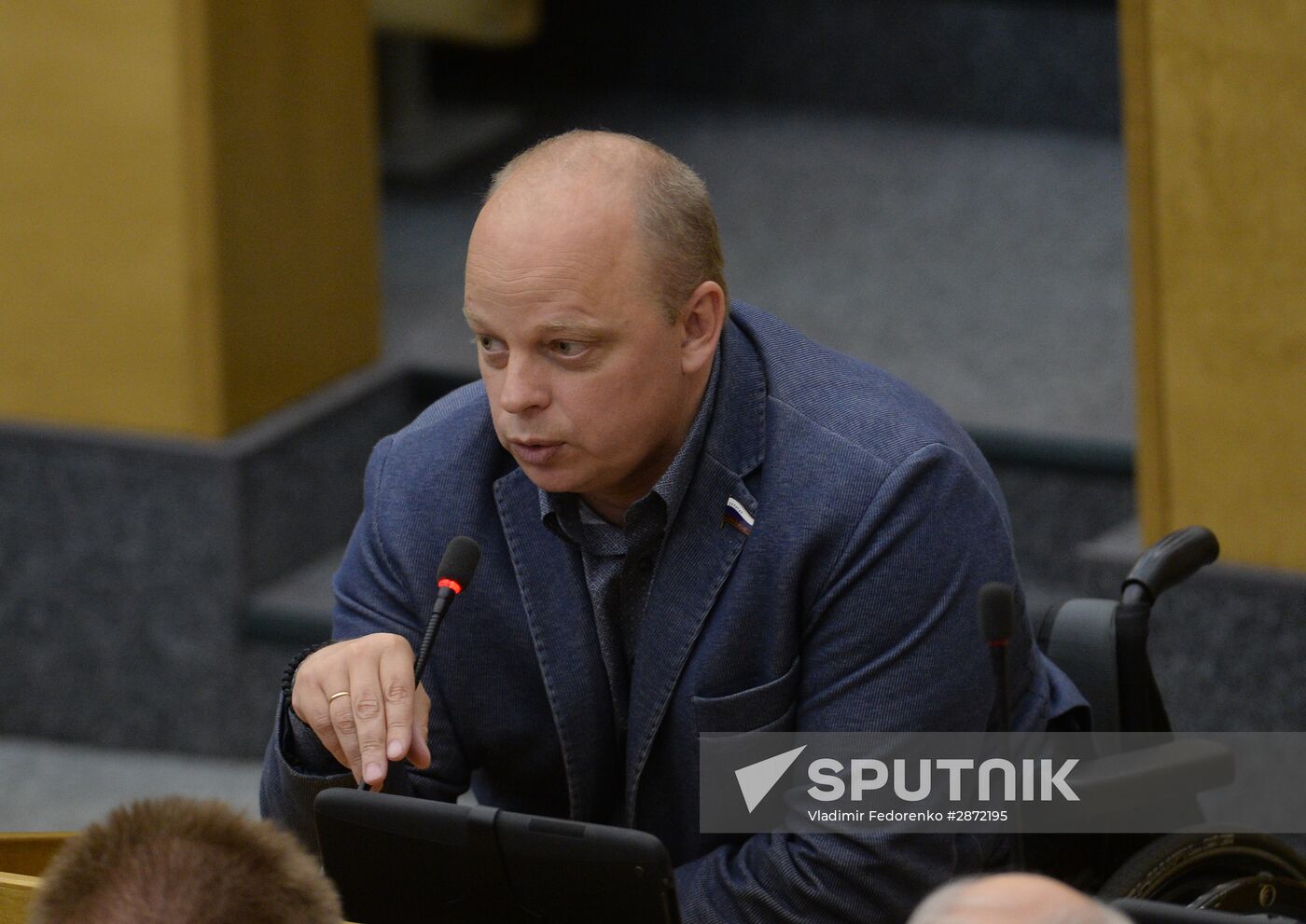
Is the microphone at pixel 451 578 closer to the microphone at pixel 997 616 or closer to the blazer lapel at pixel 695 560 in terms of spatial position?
the blazer lapel at pixel 695 560

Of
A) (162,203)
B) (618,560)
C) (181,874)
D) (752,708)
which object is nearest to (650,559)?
(618,560)

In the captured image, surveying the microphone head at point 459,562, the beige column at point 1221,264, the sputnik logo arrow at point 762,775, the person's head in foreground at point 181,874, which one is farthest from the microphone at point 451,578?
the beige column at point 1221,264

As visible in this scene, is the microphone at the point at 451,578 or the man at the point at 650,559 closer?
the microphone at the point at 451,578

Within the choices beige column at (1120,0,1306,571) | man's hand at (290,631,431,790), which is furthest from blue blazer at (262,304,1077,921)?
beige column at (1120,0,1306,571)

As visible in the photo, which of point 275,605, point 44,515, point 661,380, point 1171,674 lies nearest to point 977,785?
point 661,380

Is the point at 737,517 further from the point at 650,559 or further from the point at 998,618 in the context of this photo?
the point at 998,618

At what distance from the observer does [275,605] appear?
2.89m

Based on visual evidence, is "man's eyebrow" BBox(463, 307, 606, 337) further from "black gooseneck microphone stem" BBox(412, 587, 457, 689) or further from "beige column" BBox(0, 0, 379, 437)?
"beige column" BBox(0, 0, 379, 437)

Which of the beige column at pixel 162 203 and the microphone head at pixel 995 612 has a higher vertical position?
the microphone head at pixel 995 612

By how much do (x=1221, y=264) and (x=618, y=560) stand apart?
3.39ft

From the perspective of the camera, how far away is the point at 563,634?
1.67 metres

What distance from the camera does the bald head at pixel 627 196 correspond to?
60.6 inches

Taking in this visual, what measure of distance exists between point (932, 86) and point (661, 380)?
2.72 metres

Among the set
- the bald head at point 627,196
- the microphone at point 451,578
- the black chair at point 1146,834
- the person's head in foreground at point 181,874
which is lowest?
the black chair at point 1146,834
